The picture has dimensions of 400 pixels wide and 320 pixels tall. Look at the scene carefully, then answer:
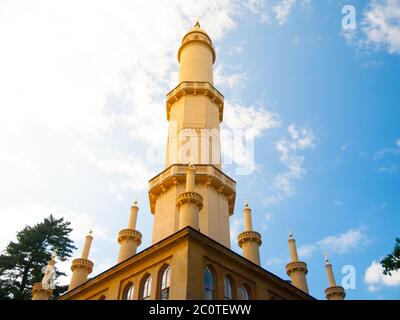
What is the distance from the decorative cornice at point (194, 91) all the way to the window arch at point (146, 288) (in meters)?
20.7

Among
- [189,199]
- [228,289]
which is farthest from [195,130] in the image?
[228,289]

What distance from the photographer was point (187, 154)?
113 feet

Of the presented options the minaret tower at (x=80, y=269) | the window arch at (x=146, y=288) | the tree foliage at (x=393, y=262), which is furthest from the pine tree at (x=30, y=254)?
the tree foliage at (x=393, y=262)

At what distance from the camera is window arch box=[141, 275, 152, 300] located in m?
21.7

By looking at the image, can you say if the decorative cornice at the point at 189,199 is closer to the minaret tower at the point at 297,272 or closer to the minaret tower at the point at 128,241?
the minaret tower at the point at 128,241

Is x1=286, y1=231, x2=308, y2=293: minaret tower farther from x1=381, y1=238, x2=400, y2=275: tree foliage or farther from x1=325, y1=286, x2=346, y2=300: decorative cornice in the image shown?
x1=381, y1=238, x2=400, y2=275: tree foliage

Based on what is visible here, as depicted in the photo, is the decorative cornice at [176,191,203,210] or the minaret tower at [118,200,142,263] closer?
the decorative cornice at [176,191,203,210]

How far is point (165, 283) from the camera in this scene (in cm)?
2109

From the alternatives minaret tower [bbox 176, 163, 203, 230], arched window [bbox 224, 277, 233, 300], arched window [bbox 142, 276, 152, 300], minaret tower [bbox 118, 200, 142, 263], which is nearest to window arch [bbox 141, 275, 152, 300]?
arched window [bbox 142, 276, 152, 300]

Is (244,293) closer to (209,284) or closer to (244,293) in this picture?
(244,293)

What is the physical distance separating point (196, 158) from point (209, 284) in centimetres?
1437

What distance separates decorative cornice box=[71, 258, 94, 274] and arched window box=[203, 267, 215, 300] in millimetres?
11930
